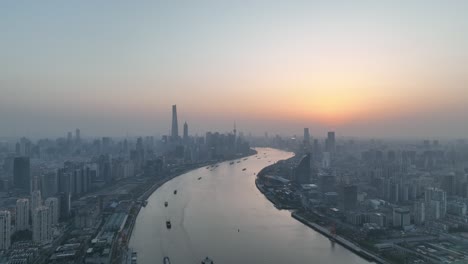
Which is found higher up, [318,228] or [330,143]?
[330,143]

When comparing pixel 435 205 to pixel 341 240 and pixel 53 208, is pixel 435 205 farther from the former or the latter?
pixel 53 208

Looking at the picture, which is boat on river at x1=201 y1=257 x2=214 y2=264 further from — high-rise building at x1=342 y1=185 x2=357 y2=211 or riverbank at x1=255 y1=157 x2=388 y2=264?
high-rise building at x1=342 y1=185 x2=357 y2=211

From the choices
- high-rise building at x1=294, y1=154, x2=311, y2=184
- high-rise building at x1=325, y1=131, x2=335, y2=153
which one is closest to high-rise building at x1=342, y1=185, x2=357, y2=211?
high-rise building at x1=294, y1=154, x2=311, y2=184

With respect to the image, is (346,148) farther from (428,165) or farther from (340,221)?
(340,221)

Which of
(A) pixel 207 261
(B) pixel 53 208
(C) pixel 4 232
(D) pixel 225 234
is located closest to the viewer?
(A) pixel 207 261

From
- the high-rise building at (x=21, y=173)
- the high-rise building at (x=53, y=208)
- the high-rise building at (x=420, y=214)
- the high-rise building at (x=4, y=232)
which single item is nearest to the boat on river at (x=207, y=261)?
the high-rise building at (x=4, y=232)

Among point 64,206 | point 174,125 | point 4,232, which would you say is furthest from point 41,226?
point 174,125

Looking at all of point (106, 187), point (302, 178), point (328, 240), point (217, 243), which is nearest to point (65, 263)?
point (217, 243)
